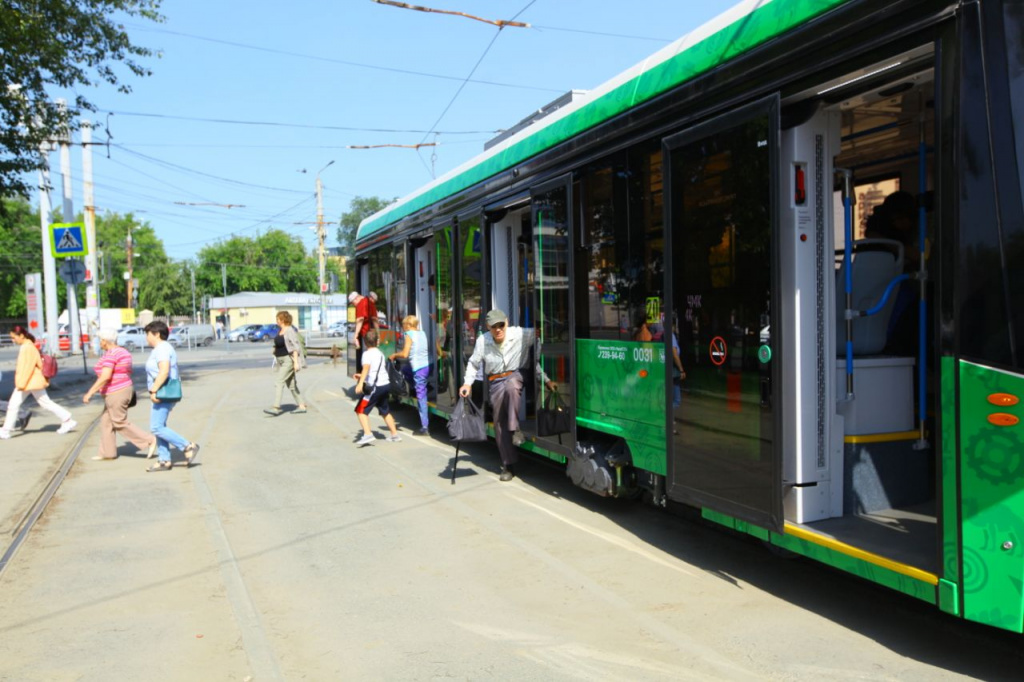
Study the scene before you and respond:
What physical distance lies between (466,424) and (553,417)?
1326 millimetres

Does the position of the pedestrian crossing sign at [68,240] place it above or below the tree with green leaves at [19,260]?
below

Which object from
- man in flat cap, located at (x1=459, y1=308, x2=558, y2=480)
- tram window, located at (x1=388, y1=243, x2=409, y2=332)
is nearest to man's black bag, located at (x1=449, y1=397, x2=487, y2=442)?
man in flat cap, located at (x1=459, y1=308, x2=558, y2=480)

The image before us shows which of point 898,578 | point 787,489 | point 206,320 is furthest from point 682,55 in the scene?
point 206,320

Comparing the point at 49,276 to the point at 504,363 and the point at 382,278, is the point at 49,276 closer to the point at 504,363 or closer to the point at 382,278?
the point at 382,278

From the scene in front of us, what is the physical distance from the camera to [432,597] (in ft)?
17.0

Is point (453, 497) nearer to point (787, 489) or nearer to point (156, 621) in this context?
point (156, 621)

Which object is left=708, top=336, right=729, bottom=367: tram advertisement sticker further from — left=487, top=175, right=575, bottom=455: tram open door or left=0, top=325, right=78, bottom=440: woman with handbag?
left=0, top=325, right=78, bottom=440: woman with handbag

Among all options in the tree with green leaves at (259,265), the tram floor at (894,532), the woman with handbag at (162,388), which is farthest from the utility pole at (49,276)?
the tree with green leaves at (259,265)

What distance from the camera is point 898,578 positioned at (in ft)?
12.4

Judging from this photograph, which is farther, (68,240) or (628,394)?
(68,240)

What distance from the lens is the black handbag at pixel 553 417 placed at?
7008 mm

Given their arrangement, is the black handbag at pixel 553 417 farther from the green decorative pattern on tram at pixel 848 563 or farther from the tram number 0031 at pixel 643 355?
the green decorative pattern on tram at pixel 848 563

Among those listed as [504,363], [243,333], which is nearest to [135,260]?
[243,333]

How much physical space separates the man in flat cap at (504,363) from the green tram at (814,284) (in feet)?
2.61
